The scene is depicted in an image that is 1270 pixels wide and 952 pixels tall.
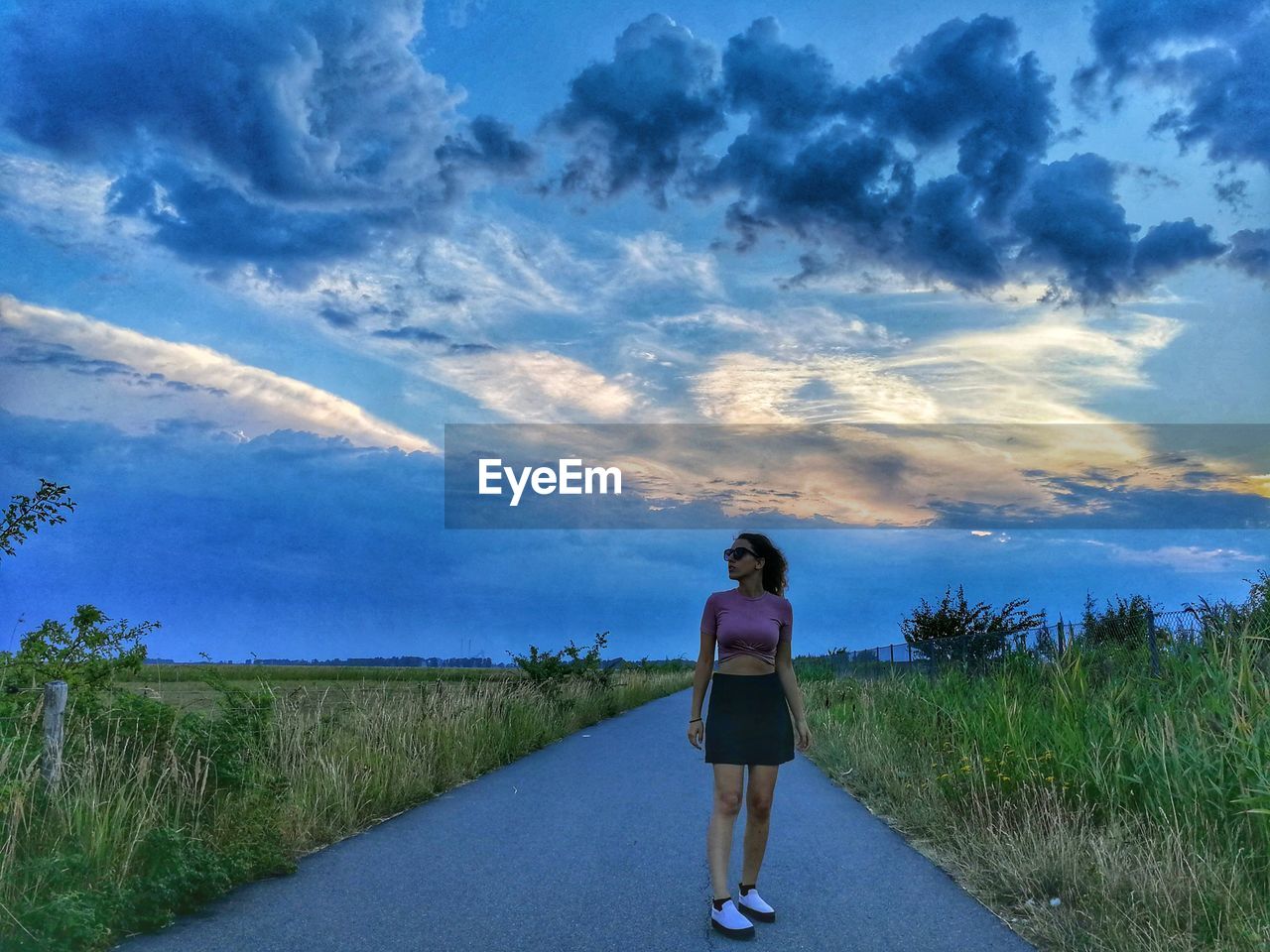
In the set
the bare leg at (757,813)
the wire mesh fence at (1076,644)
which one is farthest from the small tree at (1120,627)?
the bare leg at (757,813)

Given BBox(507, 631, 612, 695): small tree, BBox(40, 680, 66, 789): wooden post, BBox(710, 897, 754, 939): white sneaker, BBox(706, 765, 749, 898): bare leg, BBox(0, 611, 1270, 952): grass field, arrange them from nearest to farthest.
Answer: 1. BBox(0, 611, 1270, 952): grass field
2. BBox(710, 897, 754, 939): white sneaker
3. BBox(706, 765, 749, 898): bare leg
4. BBox(40, 680, 66, 789): wooden post
5. BBox(507, 631, 612, 695): small tree

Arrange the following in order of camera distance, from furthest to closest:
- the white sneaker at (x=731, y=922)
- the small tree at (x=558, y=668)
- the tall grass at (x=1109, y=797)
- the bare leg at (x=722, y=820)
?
the small tree at (x=558, y=668) → the bare leg at (x=722, y=820) → the white sneaker at (x=731, y=922) → the tall grass at (x=1109, y=797)

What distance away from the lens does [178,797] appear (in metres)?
8.11

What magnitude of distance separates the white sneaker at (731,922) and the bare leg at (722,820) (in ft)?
0.26

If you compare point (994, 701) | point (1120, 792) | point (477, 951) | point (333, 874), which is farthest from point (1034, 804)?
point (333, 874)

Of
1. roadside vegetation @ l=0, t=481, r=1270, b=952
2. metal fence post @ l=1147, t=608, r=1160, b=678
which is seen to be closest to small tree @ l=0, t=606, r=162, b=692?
roadside vegetation @ l=0, t=481, r=1270, b=952

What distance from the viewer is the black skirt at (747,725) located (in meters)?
6.14

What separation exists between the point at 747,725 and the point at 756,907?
1.18 m

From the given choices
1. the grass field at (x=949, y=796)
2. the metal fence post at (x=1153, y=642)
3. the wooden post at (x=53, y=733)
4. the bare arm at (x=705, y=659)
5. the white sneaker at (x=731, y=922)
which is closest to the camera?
the grass field at (x=949, y=796)

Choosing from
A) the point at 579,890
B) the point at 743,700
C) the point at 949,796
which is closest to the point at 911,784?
the point at 949,796

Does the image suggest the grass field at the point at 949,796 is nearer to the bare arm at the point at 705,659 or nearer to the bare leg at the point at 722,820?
the bare leg at the point at 722,820

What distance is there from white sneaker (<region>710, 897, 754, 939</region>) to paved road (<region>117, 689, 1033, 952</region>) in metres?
0.08

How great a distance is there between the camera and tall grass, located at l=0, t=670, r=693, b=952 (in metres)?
6.02

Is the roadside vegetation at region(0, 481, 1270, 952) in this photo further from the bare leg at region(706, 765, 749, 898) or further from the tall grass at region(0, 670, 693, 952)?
the bare leg at region(706, 765, 749, 898)
